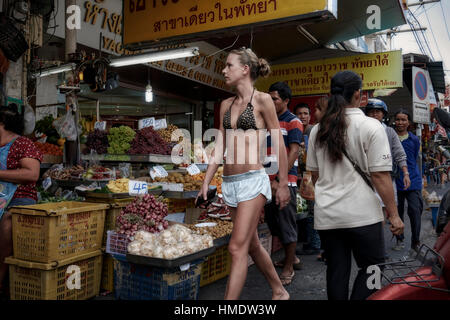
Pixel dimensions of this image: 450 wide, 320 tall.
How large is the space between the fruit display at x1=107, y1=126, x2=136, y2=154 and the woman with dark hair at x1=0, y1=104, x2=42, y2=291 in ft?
8.59

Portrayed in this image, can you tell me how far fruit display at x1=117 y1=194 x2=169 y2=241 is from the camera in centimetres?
366

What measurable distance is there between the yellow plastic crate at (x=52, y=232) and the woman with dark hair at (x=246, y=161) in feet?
3.96

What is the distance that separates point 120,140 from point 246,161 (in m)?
3.97

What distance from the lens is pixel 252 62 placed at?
3307 mm

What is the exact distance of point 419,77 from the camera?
38.0 feet

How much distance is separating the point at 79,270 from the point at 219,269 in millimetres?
1624

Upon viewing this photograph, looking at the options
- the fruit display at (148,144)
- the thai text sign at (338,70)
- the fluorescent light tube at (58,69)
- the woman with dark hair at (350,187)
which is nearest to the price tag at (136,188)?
the fruit display at (148,144)

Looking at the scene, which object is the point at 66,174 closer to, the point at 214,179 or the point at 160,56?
the point at 214,179

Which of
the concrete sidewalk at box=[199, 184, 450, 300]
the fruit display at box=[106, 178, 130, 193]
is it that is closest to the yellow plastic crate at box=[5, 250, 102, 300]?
the fruit display at box=[106, 178, 130, 193]

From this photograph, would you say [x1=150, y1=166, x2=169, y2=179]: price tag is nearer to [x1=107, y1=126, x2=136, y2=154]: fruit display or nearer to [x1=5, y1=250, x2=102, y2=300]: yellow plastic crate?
[x1=107, y1=126, x2=136, y2=154]: fruit display

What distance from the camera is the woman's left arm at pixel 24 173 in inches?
141

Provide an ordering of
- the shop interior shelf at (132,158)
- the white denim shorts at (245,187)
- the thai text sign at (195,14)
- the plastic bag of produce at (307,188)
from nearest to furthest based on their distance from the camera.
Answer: the white denim shorts at (245,187) < the thai text sign at (195,14) < the plastic bag of produce at (307,188) < the shop interior shelf at (132,158)

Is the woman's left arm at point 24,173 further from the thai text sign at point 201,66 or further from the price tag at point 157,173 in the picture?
the thai text sign at point 201,66

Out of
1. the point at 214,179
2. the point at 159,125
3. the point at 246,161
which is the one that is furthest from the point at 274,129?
the point at 159,125
